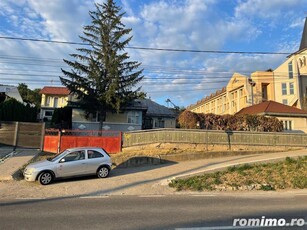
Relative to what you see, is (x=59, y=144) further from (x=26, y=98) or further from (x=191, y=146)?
(x=26, y=98)

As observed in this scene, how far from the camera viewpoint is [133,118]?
3331cm

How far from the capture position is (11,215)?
7.19 metres

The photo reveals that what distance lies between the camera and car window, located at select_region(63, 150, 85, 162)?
44.3 ft

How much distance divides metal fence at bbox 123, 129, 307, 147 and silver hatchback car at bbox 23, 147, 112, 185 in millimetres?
7548

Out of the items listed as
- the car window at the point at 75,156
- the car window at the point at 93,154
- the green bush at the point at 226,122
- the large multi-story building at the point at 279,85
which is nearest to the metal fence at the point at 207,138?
the green bush at the point at 226,122

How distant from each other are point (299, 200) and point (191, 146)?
12313 mm

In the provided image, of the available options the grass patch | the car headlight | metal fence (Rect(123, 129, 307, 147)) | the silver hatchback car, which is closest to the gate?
metal fence (Rect(123, 129, 307, 147))

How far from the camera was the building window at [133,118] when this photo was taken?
109ft

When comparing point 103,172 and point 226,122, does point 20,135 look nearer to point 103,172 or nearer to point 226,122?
point 103,172

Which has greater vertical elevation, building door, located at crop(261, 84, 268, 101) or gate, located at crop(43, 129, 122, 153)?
building door, located at crop(261, 84, 268, 101)

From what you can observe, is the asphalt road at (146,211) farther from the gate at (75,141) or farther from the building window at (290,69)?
the building window at (290,69)

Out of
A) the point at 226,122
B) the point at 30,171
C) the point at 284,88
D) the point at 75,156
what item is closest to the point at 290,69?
the point at 284,88

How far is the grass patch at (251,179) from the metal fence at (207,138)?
7.25 m

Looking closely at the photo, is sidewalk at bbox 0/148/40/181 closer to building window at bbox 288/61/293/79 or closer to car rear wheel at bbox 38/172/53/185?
car rear wheel at bbox 38/172/53/185
